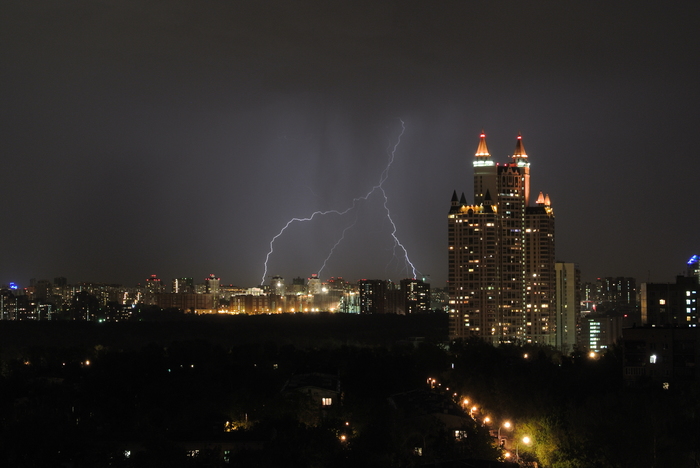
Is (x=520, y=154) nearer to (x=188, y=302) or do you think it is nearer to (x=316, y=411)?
(x=316, y=411)

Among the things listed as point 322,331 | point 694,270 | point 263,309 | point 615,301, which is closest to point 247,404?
point 694,270

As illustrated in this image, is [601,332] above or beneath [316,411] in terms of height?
above

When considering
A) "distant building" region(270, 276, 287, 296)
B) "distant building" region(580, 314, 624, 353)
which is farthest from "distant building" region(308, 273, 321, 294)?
"distant building" region(580, 314, 624, 353)

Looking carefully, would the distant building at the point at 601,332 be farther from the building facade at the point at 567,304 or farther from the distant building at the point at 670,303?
the distant building at the point at 670,303

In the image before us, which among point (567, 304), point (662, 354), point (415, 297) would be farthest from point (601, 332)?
point (415, 297)

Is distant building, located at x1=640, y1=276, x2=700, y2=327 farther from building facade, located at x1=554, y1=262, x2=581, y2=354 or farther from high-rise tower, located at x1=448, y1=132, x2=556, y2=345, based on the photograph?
building facade, located at x1=554, y1=262, x2=581, y2=354

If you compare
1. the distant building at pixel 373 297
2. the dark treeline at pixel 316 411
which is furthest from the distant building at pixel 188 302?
the dark treeline at pixel 316 411

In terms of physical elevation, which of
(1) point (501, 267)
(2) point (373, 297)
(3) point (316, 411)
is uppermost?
(1) point (501, 267)
